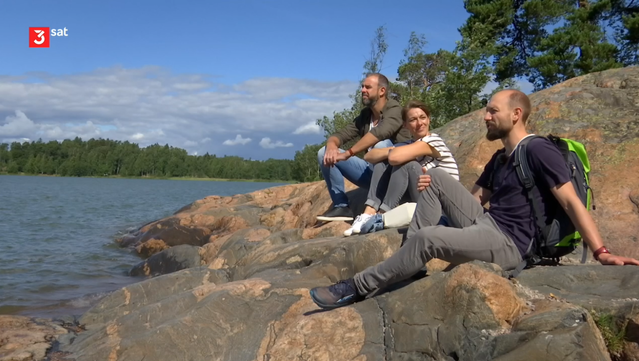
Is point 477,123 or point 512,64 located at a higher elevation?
point 512,64

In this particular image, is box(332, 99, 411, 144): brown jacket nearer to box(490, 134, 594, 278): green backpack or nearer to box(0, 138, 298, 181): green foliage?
box(490, 134, 594, 278): green backpack

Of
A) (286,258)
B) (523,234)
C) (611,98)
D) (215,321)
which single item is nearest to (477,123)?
(611,98)

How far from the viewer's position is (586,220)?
12.4 ft

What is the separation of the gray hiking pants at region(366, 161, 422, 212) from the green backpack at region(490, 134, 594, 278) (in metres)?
1.76

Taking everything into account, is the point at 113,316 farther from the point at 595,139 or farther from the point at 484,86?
the point at 484,86

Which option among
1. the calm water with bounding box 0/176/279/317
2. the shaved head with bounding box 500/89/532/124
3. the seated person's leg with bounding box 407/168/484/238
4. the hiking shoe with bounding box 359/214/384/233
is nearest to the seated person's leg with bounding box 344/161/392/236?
the hiking shoe with bounding box 359/214/384/233

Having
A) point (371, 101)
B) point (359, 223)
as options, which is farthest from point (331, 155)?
point (359, 223)

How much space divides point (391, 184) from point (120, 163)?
418 feet

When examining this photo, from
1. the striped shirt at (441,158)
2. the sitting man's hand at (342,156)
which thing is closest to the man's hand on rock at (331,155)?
the sitting man's hand at (342,156)

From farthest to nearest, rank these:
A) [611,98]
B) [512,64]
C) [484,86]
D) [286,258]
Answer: [512,64] → [484,86] → [611,98] → [286,258]

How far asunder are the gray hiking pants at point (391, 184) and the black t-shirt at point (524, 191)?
5.14 ft

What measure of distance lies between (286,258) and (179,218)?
31.2 ft

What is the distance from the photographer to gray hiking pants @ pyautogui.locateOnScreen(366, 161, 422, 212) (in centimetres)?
572

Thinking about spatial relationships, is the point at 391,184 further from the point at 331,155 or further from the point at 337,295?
the point at 337,295
